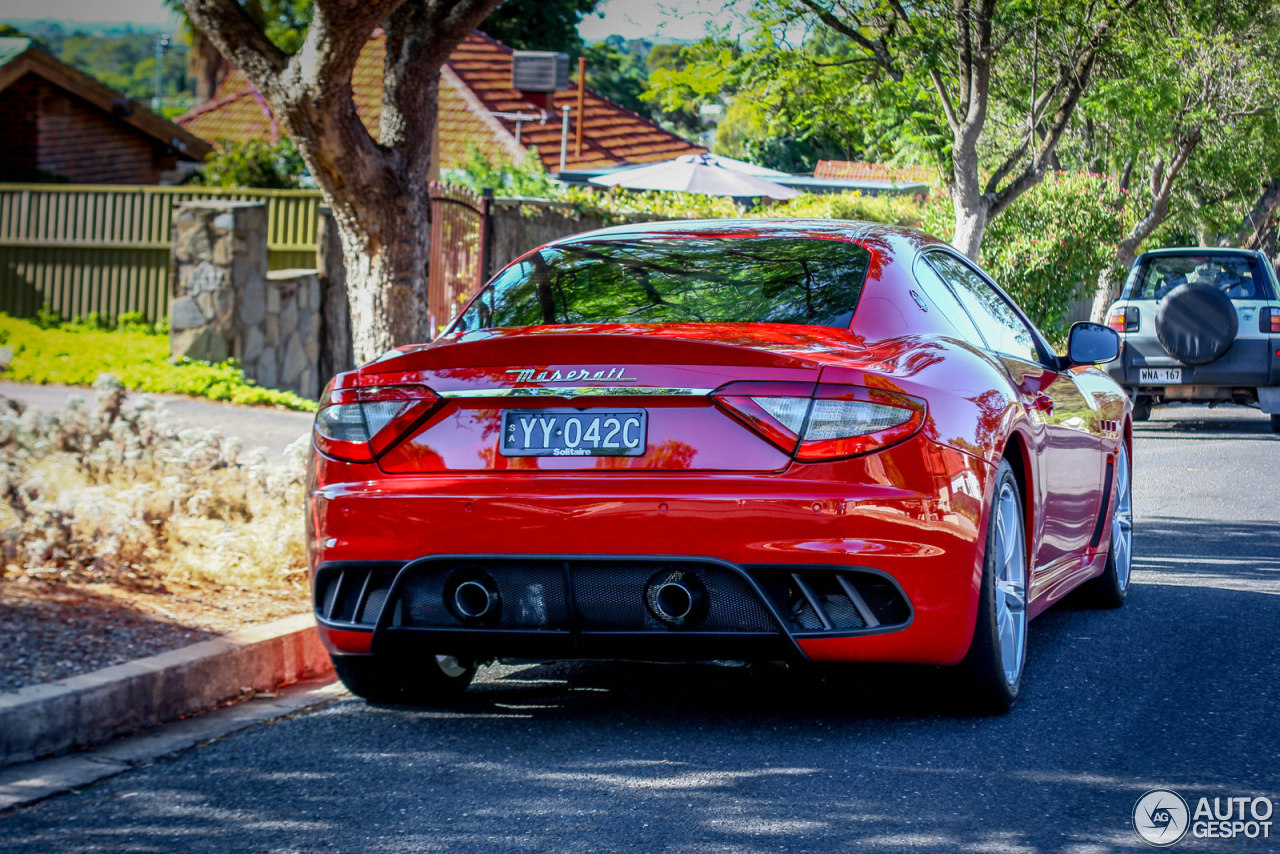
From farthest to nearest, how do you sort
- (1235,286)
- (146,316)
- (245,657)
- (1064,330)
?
(1064,330) → (146,316) → (1235,286) → (245,657)

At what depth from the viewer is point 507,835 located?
11.6 ft

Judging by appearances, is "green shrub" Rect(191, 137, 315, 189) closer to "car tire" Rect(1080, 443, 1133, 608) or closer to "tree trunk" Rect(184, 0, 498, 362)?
"tree trunk" Rect(184, 0, 498, 362)

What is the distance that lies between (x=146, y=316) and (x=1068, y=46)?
1051 centimetres

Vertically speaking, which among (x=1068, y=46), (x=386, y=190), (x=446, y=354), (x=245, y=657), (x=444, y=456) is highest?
(x=1068, y=46)

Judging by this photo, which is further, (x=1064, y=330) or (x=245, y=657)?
(x=1064, y=330)

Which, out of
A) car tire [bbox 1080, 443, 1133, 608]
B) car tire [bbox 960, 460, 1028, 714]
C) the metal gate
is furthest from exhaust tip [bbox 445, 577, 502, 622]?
the metal gate

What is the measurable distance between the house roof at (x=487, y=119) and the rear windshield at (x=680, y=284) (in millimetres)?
29734

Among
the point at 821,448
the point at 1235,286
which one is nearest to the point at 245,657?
the point at 821,448

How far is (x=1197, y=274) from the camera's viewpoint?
1596cm

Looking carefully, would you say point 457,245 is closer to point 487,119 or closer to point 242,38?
point 242,38

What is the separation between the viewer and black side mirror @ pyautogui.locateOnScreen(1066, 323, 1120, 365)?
20.1 feet

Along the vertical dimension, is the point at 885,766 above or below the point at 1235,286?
below

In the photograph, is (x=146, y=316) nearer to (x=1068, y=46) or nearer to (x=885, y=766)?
(x=1068, y=46)

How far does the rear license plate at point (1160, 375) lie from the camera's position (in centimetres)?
1511
